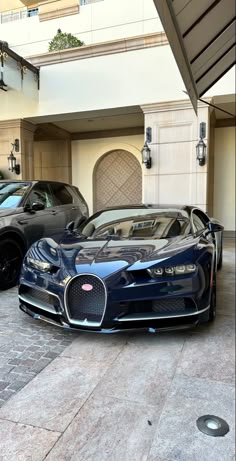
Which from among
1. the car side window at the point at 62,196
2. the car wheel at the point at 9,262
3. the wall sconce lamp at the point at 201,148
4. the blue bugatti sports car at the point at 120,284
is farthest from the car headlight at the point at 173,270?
Result: the wall sconce lamp at the point at 201,148

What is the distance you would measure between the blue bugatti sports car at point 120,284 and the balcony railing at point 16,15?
5.86 ft

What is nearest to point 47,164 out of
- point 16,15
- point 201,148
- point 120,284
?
point 120,284

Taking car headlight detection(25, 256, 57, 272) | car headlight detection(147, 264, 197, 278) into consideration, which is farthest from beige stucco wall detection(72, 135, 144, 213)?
car headlight detection(147, 264, 197, 278)

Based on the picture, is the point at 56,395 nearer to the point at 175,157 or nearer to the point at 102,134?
the point at 102,134

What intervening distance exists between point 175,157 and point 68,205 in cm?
360

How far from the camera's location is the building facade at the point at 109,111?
1580 millimetres

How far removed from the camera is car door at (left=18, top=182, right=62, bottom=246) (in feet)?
12.8

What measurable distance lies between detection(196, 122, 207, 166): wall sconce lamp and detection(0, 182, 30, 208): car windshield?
174 inches

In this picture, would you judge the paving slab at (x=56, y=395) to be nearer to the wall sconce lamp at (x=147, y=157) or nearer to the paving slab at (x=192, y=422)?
the paving slab at (x=192, y=422)

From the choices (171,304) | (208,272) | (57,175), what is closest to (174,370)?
(171,304)

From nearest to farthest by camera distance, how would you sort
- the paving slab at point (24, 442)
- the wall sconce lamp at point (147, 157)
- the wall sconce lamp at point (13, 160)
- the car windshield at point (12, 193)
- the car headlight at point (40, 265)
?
the paving slab at point (24, 442) < the wall sconce lamp at point (13, 160) < the car headlight at point (40, 265) < the car windshield at point (12, 193) < the wall sconce lamp at point (147, 157)

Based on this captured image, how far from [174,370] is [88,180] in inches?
87.2

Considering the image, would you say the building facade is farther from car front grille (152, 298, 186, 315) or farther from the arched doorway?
car front grille (152, 298, 186, 315)

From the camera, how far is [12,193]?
3.45m
